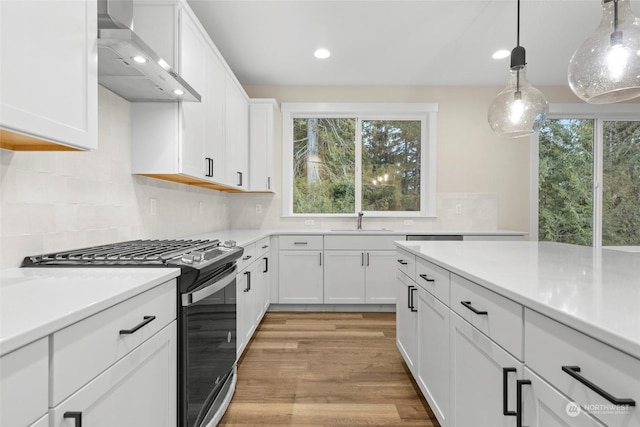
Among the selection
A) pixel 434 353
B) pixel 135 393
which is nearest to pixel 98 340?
pixel 135 393

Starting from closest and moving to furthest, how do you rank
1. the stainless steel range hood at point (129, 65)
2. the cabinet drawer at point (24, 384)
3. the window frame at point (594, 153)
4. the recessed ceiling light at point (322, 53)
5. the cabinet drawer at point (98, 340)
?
the cabinet drawer at point (24, 384) → the cabinet drawer at point (98, 340) → the stainless steel range hood at point (129, 65) → the recessed ceiling light at point (322, 53) → the window frame at point (594, 153)

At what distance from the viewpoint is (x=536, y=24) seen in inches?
112

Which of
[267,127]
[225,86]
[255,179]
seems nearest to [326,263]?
[255,179]

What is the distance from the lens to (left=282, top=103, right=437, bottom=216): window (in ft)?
14.2

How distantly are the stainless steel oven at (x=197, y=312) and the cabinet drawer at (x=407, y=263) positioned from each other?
107cm

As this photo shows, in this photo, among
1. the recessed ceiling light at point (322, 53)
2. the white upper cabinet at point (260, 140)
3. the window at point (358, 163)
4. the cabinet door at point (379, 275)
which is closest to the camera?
the recessed ceiling light at point (322, 53)

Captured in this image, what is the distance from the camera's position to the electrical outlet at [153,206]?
2342 mm

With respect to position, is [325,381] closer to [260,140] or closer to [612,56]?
[612,56]

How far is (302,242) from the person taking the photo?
12.2 feet

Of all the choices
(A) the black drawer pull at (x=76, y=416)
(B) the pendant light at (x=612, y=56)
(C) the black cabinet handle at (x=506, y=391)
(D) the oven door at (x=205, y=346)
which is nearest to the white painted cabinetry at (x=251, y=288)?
(D) the oven door at (x=205, y=346)

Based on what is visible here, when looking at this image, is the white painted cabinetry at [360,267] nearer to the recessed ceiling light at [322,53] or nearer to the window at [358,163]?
the window at [358,163]

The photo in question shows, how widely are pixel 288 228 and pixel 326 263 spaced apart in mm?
784

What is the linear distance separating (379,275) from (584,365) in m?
3.01

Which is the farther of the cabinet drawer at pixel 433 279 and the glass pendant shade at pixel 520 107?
the glass pendant shade at pixel 520 107
